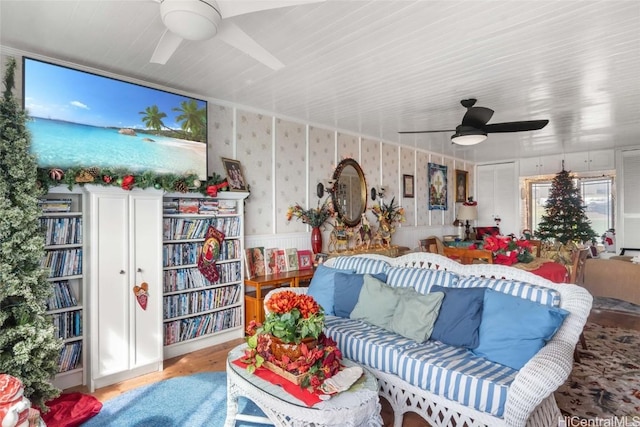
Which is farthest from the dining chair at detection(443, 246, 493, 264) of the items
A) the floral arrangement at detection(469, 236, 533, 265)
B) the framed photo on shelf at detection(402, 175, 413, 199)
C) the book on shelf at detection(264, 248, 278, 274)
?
the book on shelf at detection(264, 248, 278, 274)

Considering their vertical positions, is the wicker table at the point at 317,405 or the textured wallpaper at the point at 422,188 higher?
the textured wallpaper at the point at 422,188

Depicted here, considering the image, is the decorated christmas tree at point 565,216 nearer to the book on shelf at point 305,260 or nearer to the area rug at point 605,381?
the area rug at point 605,381

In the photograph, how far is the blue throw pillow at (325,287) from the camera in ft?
10.2

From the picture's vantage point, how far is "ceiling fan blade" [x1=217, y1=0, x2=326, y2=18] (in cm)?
163

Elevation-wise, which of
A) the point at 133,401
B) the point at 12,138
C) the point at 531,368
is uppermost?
the point at 12,138

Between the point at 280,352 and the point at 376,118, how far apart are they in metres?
3.53

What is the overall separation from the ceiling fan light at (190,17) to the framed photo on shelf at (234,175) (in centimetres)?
210

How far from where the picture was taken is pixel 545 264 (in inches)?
144

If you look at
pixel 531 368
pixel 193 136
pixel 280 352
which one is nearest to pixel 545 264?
pixel 531 368

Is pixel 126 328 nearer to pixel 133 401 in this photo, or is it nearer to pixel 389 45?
pixel 133 401

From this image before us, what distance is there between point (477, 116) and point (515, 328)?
2.30 meters

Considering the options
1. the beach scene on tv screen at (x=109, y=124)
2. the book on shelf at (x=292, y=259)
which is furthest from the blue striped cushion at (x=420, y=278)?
the beach scene on tv screen at (x=109, y=124)

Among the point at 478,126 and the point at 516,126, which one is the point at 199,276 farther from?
the point at 516,126

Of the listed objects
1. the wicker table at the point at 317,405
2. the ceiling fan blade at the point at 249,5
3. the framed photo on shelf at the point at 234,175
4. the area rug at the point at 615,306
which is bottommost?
the area rug at the point at 615,306
